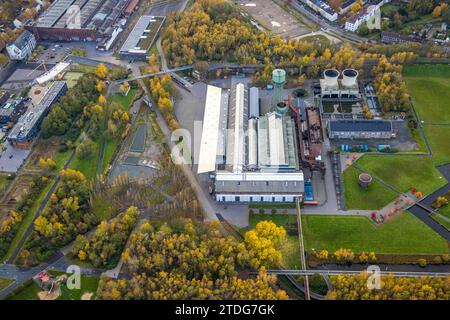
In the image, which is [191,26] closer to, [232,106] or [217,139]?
[232,106]

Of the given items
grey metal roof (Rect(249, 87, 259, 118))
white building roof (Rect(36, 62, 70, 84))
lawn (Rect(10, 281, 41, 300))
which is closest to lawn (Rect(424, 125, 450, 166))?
grey metal roof (Rect(249, 87, 259, 118))

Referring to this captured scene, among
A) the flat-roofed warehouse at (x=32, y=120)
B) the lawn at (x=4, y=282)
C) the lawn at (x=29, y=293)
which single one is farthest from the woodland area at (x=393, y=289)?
the flat-roofed warehouse at (x=32, y=120)

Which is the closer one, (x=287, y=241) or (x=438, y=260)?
(x=438, y=260)

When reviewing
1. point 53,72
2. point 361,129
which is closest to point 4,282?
point 53,72

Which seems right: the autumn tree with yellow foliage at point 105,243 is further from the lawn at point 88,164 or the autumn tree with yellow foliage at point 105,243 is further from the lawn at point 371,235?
the lawn at point 371,235

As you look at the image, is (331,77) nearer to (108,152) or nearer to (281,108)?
(281,108)

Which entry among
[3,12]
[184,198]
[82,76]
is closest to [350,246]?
[184,198]

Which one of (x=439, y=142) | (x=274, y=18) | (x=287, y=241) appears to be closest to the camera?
(x=287, y=241)

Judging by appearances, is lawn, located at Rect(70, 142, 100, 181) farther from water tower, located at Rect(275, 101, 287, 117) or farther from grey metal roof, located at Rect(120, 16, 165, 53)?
grey metal roof, located at Rect(120, 16, 165, 53)
